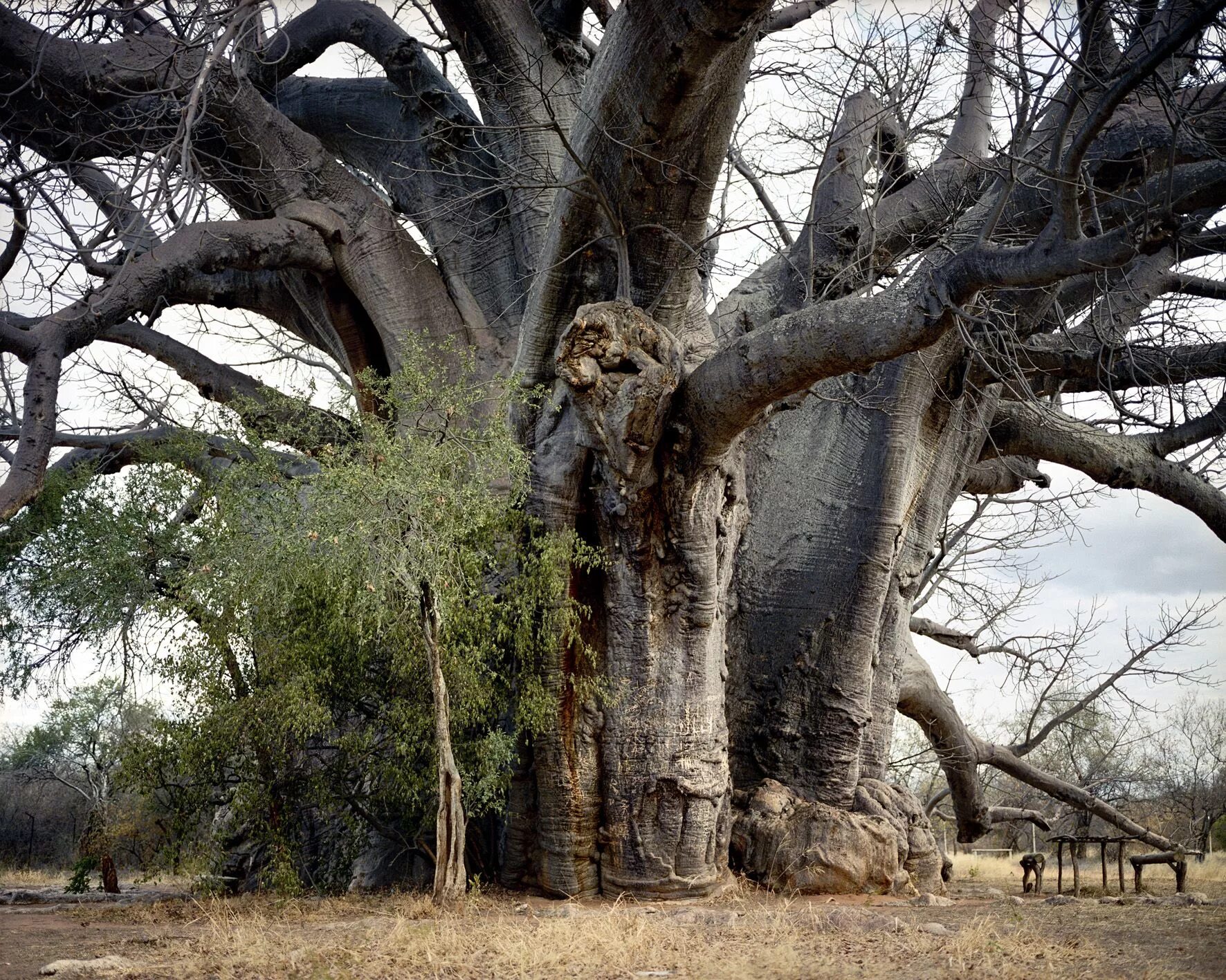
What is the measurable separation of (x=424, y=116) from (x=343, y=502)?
3259 mm

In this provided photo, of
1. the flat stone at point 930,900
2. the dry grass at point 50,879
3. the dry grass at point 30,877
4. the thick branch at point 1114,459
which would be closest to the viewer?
the flat stone at point 930,900

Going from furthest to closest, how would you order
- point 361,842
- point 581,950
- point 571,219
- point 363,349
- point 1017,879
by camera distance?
point 1017,879 → point 363,349 → point 361,842 → point 571,219 → point 581,950

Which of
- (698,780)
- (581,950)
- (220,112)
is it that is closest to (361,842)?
(698,780)

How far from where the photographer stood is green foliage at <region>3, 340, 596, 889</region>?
449 cm

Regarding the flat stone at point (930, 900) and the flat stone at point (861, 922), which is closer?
the flat stone at point (861, 922)

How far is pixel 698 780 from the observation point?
16.8 ft

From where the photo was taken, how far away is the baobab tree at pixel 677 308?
4.16 metres

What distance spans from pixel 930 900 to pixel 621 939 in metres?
2.26

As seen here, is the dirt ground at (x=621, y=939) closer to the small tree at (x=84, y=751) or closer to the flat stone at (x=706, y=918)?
the flat stone at (x=706, y=918)

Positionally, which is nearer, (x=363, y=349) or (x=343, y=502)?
(x=343, y=502)

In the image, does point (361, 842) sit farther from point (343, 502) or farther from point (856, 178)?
point (856, 178)

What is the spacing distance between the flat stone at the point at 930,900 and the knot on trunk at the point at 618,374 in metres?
2.68

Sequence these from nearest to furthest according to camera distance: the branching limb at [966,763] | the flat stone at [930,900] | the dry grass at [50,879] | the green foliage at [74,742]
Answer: the flat stone at [930,900]
the branching limb at [966,763]
the dry grass at [50,879]
the green foliage at [74,742]

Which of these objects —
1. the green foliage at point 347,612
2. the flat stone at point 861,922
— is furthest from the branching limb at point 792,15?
the flat stone at point 861,922
